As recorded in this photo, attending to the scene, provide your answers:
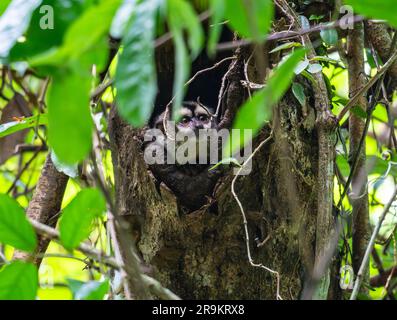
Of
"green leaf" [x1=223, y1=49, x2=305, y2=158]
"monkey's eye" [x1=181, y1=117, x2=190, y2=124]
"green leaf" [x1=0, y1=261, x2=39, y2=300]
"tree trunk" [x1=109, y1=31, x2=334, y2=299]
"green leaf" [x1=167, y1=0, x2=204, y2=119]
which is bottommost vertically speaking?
"tree trunk" [x1=109, y1=31, x2=334, y2=299]

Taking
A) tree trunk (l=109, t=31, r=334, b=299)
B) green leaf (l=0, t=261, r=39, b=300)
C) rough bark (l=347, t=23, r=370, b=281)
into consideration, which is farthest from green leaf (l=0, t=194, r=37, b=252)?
rough bark (l=347, t=23, r=370, b=281)

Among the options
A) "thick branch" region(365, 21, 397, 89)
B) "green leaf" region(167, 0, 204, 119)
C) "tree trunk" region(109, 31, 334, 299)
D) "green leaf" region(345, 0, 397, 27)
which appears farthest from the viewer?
"thick branch" region(365, 21, 397, 89)

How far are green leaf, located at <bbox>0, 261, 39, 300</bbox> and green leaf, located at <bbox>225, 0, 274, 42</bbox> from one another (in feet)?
1.58

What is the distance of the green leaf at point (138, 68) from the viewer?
0.66 meters

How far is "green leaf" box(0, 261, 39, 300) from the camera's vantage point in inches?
35.3

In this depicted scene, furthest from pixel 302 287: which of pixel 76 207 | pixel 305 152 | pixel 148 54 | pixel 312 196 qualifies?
pixel 148 54

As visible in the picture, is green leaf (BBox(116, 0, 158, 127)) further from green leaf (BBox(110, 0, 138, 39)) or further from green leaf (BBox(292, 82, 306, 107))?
green leaf (BBox(292, 82, 306, 107))

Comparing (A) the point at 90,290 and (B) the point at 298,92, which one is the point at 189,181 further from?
(A) the point at 90,290

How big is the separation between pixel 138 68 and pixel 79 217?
295 mm

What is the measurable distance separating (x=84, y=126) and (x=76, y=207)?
0.26 meters

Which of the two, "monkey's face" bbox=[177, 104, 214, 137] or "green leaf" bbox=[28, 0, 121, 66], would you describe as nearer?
"green leaf" bbox=[28, 0, 121, 66]

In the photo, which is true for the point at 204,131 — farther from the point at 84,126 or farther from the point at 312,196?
the point at 84,126

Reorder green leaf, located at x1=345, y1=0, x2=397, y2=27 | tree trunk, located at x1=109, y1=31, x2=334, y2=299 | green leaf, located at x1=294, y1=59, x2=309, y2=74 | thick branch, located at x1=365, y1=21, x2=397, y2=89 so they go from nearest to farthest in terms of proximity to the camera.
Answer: green leaf, located at x1=345, y1=0, x2=397, y2=27 < green leaf, located at x1=294, y1=59, x2=309, y2=74 < tree trunk, located at x1=109, y1=31, x2=334, y2=299 < thick branch, located at x1=365, y1=21, x2=397, y2=89

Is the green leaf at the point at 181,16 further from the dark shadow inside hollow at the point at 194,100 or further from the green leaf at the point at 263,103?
the dark shadow inside hollow at the point at 194,100
